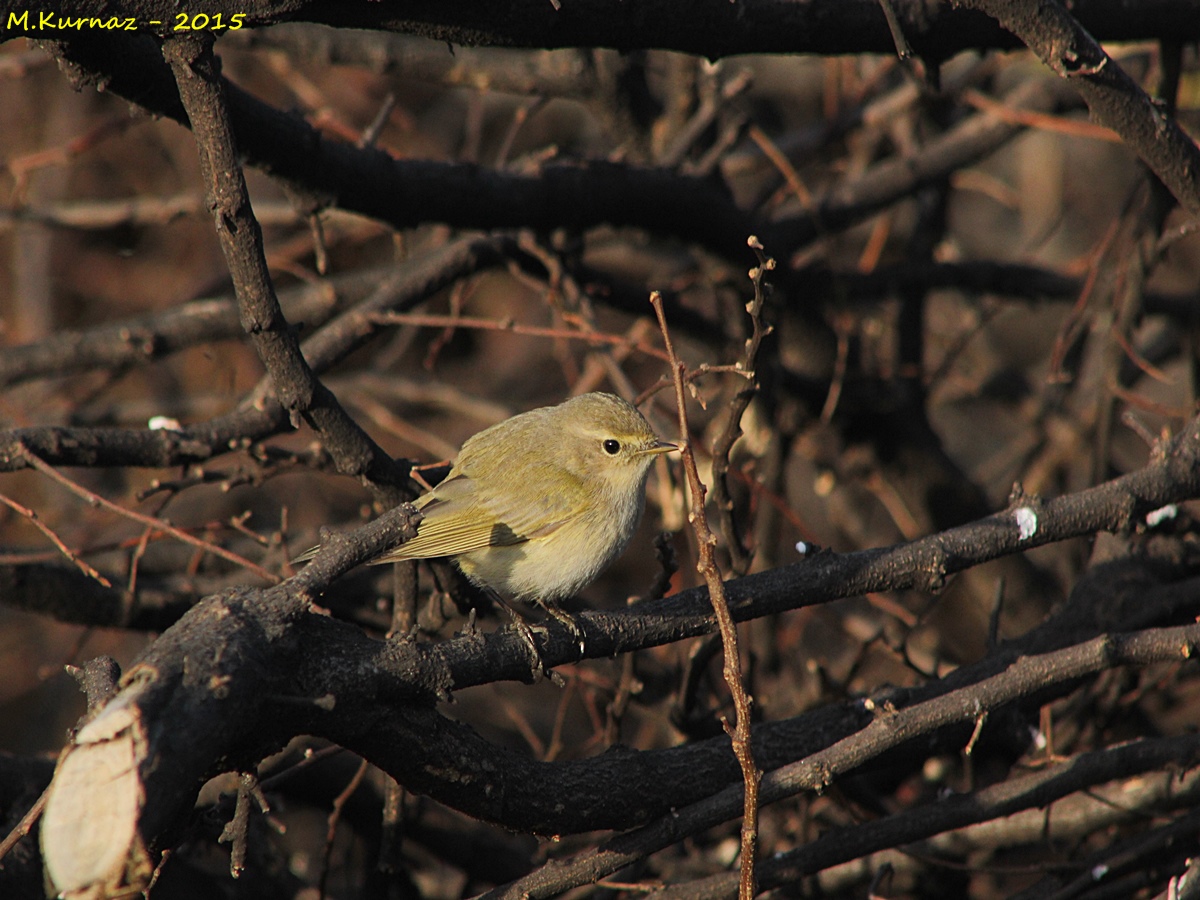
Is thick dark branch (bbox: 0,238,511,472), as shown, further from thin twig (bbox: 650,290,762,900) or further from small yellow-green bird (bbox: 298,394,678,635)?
thin twig (bbox: 650,290,762,900)

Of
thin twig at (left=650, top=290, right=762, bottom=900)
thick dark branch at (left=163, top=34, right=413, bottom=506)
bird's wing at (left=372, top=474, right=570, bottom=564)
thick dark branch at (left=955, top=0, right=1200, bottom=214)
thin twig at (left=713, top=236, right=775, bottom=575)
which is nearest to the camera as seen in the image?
thin twig at (left=650, top=290, right=762, bottom=900)

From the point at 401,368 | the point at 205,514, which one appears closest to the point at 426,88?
the point at 401,368

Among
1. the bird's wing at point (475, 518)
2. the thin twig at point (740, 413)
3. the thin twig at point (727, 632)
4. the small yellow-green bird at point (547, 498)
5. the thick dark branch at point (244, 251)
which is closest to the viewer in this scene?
the thin twig at point (727, 632)

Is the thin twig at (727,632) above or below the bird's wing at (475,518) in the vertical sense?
below

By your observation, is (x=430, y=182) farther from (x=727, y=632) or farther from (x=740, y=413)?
(x=727, y=632)

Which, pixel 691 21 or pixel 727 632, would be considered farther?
pixel 691 21

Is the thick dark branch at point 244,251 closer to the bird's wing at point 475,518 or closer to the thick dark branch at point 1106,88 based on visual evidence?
the bird's wing at point 475,518

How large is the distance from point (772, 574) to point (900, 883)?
200 cm

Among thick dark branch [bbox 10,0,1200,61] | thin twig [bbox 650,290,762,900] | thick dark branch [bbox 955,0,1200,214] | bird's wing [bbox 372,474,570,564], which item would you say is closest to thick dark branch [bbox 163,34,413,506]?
thick dark branch [bbox 10,0,1200,61]

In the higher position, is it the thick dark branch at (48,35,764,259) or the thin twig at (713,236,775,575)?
the thick dark branch at (48,35,764,259)

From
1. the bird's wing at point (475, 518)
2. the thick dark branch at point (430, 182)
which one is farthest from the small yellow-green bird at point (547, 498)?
the thick dark branch at point (430, 182)

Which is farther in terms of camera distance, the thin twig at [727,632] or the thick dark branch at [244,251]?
the thick dark branch at [244,251]

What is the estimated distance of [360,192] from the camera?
11.5ft

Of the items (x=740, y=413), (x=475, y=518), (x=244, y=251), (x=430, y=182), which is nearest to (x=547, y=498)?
(x=475, y=518)
